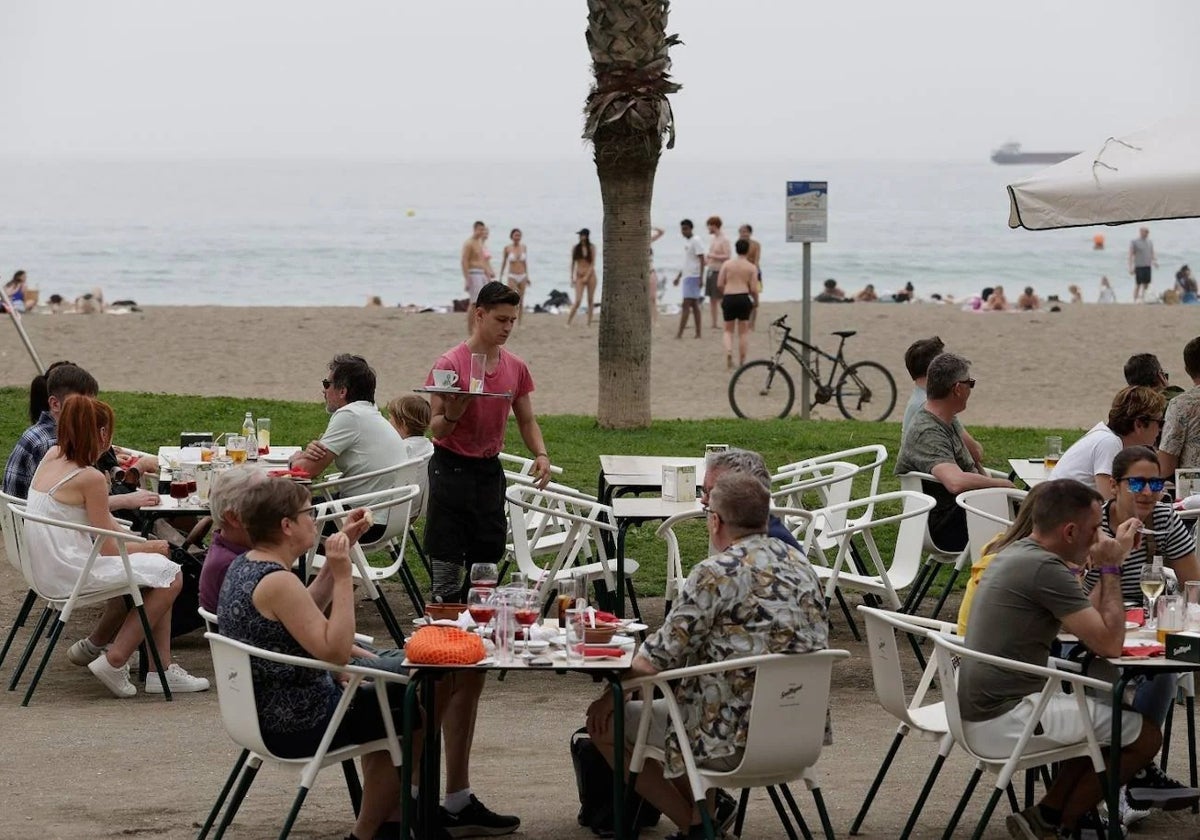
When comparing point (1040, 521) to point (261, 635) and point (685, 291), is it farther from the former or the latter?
point (685, 291)

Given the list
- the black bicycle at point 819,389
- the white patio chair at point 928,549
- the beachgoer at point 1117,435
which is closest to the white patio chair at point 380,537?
the white patio chair at point 928,549

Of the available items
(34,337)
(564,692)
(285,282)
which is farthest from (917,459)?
(285,282)

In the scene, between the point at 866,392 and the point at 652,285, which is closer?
the point at 866,392

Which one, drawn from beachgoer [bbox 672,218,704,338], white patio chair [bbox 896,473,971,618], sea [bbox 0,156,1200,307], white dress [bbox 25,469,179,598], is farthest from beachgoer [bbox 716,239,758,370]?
sea [bbox 0,156,1200,307]

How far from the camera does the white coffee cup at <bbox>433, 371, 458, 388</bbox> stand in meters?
6.93

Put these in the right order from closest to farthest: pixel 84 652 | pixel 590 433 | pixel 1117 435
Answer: pixel 1117 435
pixel 84 652
pixel 590 433

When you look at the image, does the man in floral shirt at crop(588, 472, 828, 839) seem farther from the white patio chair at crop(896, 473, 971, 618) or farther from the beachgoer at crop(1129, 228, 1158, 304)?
the beachgoer at crop(1129, 228, 1158, 304)

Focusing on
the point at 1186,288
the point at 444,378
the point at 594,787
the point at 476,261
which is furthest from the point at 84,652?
the point at 1186,288

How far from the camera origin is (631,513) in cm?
707

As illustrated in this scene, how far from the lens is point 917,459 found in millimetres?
7750

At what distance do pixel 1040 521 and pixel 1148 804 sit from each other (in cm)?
118

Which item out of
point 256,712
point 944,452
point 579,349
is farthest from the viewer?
point 579,349

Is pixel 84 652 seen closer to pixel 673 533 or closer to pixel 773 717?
pixel 673 533

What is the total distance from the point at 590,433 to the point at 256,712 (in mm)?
9026
